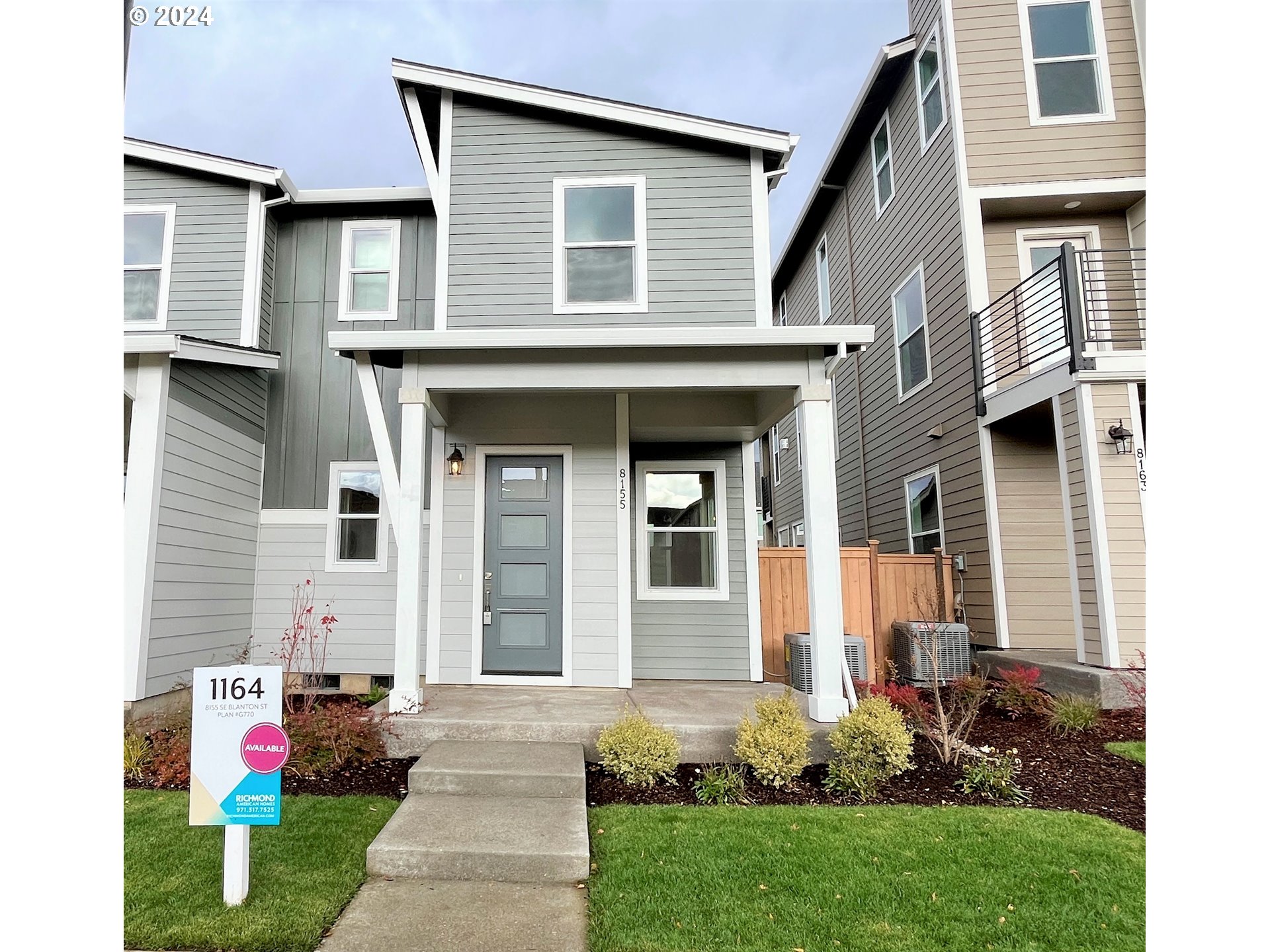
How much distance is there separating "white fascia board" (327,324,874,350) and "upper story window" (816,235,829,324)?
8.14 meters

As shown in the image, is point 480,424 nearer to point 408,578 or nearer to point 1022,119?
point 408,578

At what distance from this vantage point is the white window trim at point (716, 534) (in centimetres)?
675

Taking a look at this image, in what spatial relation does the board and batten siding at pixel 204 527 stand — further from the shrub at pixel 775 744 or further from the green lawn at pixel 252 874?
the shrub at pixel 775 744

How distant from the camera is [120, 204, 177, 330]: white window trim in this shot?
24.2 ft

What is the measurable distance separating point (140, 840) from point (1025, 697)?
21.2ft

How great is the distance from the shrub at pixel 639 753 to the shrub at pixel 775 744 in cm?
48

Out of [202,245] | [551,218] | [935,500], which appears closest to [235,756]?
[551,218]

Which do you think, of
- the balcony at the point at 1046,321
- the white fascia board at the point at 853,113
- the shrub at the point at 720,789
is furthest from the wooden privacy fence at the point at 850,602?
the white fascia board at the point at 853,113

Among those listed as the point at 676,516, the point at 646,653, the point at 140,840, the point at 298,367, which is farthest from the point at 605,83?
the point at 140,840

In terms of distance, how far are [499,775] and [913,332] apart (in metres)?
8.31

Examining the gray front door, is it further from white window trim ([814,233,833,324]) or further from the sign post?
white window trim ([814,233,833,324])

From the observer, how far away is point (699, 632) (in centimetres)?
670
